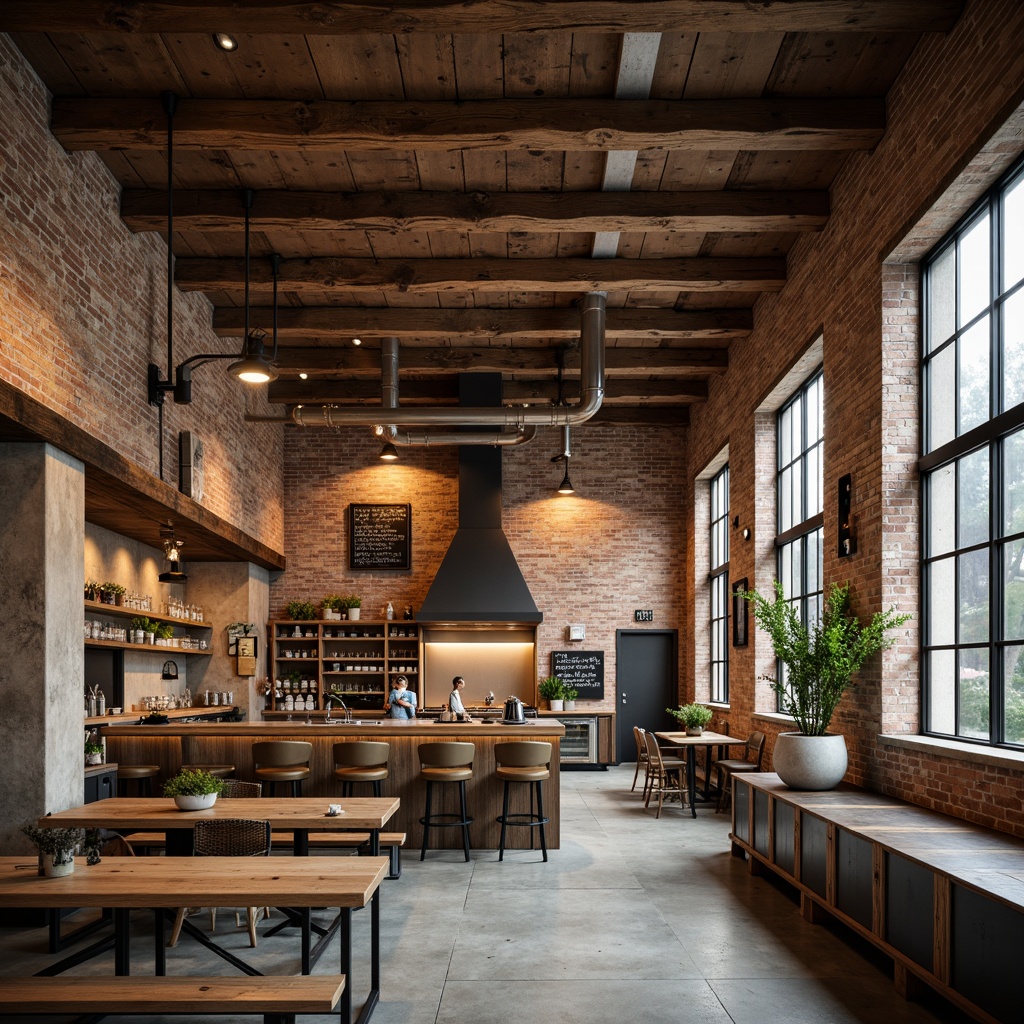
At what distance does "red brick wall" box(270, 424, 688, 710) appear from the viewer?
1381cm

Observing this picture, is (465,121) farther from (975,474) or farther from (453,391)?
(453,391)

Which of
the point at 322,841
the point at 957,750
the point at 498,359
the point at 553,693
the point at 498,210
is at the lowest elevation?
the point at 553,693

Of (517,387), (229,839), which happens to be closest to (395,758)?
(229,839)

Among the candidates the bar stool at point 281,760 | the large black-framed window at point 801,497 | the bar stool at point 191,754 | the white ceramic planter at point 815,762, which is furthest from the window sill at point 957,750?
the bar stool at point 191,754

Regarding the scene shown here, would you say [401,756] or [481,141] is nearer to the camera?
[481,141]

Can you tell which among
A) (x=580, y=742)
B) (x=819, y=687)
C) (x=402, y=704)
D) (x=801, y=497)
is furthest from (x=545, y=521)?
(x=819, y=687)

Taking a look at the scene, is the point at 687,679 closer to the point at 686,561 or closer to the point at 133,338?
the point at 686,561

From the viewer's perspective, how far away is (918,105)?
563 centimetres

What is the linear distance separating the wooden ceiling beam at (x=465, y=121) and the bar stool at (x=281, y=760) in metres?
4.54

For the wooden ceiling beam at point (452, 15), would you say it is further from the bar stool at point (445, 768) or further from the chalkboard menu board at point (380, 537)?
the chalkboard menu board at point (380, 537)

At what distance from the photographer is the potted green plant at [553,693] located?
13.2 metres

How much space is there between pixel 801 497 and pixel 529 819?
3.84 metres

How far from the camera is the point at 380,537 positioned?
13836 millimetres

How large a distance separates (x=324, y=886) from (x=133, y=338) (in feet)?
17.1
